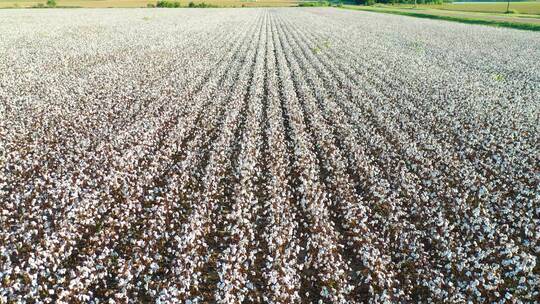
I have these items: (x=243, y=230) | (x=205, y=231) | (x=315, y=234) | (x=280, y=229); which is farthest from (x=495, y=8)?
(x=205, y=231)

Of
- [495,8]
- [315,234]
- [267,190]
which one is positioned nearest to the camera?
[315,234]

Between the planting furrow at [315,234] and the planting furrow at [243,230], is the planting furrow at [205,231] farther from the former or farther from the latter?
the planting furrow at [315,234]

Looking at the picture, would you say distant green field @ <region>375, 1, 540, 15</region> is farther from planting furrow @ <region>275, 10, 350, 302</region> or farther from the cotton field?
planting furrow @ <region>275, 10, 350, 302</region>

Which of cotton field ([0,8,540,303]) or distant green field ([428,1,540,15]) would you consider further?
distant green field ([428,1,540,15])

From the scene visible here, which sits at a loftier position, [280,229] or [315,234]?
[280,229]

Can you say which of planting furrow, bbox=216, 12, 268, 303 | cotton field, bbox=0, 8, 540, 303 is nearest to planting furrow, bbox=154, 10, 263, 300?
cotton field, bbox=0, 8, 540, 303

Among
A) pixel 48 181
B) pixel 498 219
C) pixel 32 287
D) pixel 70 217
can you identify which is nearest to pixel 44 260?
pixel 32 287

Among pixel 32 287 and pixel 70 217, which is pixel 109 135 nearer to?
pixel 70 217

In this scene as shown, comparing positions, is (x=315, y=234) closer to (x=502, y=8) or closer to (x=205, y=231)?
(x=205, y=231)
